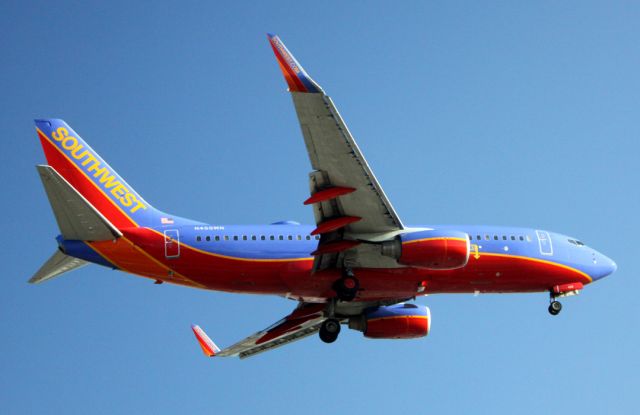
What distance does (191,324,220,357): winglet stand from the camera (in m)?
49.7

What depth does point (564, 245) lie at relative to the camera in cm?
4697

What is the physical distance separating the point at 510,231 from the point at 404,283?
594 cm

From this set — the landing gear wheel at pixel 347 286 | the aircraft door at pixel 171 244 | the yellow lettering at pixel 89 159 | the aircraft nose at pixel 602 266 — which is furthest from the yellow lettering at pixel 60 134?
the aircraft nose at pixel 602 266

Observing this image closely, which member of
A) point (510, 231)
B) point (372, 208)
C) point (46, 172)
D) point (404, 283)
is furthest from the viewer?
point (510, 231)

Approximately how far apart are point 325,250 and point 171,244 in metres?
6.13

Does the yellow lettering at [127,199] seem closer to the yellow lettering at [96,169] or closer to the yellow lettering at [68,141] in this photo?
the yellow lettering at [96,169]

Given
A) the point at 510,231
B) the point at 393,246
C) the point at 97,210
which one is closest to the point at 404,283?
the point at 393,246

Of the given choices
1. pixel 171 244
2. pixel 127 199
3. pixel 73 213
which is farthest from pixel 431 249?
pixel 73 213

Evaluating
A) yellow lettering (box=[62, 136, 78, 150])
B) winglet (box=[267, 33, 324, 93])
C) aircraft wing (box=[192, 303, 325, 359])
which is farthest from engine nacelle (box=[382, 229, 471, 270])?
yellow lettering (box=[62, 136, 78, 150])

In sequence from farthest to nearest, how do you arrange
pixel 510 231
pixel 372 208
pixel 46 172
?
pixel 510 231 → pixel 372 208 → pixel 46 172

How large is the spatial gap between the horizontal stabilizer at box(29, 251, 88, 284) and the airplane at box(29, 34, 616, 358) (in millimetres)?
40

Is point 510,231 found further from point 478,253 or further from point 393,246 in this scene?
point 393,246

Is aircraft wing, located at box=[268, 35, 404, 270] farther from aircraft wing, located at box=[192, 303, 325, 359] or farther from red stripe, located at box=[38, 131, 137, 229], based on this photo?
red stripe, located at box=[38, 131, 137, 229]

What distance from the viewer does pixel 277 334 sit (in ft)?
157
